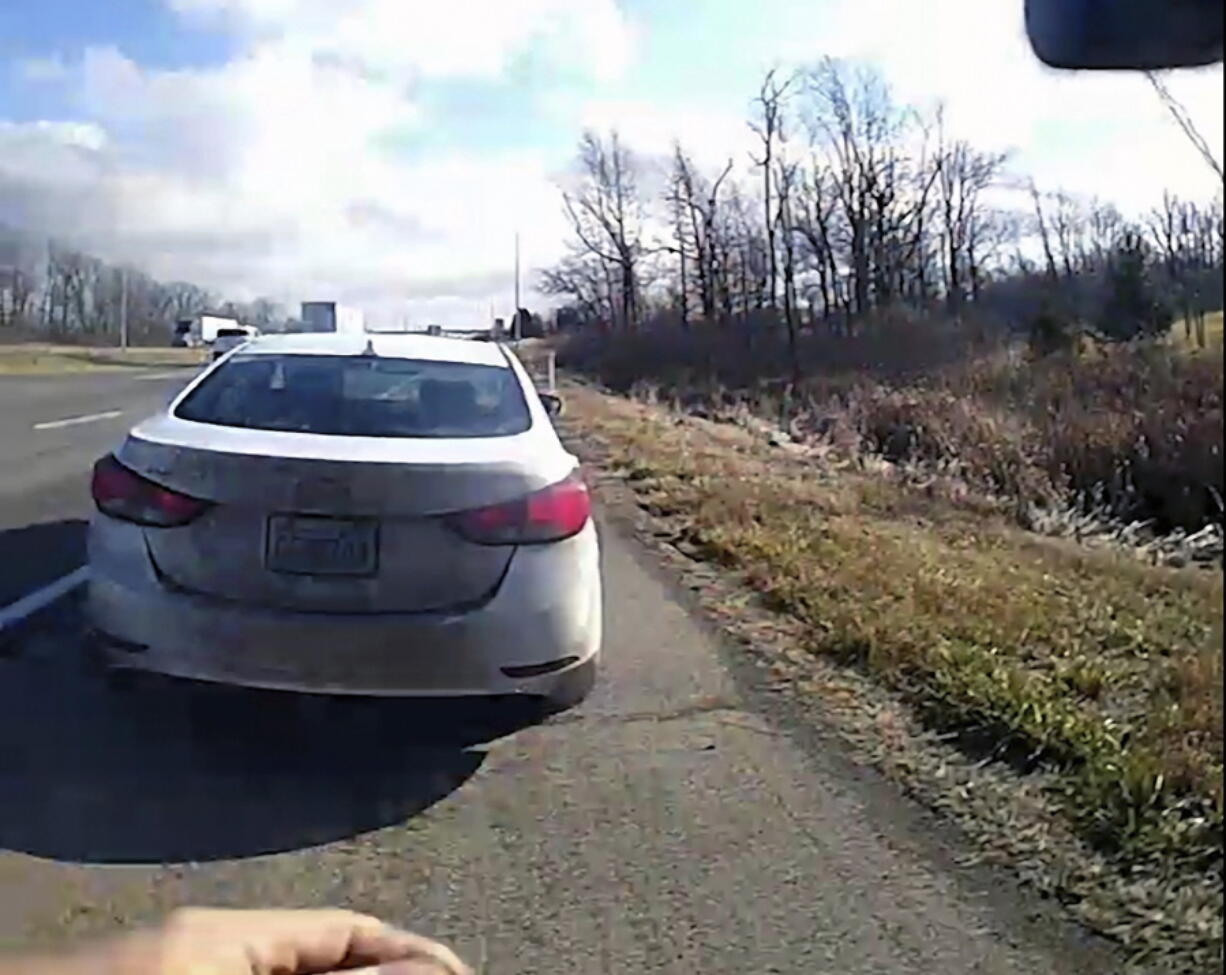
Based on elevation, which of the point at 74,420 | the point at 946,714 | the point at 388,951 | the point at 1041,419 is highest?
the point at 1041,419

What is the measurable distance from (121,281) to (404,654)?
70.7 meters

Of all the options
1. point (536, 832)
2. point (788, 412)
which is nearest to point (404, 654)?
point (536, 832)

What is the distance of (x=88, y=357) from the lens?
69375 mm

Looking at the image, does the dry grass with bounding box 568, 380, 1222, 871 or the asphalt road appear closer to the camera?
the dry grass with bounding box 568, 380, 1222, 871

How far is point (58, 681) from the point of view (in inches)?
229

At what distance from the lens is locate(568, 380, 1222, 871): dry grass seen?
3.33m

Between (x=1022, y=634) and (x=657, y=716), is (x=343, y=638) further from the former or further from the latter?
(x=1022, y=634)

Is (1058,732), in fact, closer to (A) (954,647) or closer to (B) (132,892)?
(A) (954,647)

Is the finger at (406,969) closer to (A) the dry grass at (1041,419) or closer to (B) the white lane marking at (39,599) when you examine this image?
(A) the dry grass at (1041,419)

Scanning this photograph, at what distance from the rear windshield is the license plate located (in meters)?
0.54

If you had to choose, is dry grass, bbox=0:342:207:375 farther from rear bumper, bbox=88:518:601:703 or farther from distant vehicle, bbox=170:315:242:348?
rear bumper, bbox=88:518:601:703

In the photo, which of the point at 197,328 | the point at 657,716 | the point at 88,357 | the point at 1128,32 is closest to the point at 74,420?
the point at 657,716

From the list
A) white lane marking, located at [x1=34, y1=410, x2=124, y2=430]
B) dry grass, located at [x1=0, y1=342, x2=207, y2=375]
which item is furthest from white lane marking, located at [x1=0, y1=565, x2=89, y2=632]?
dry grass, located at [x1=0, y1=342, x2=207, y2=375]

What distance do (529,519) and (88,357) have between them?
2740 inches
